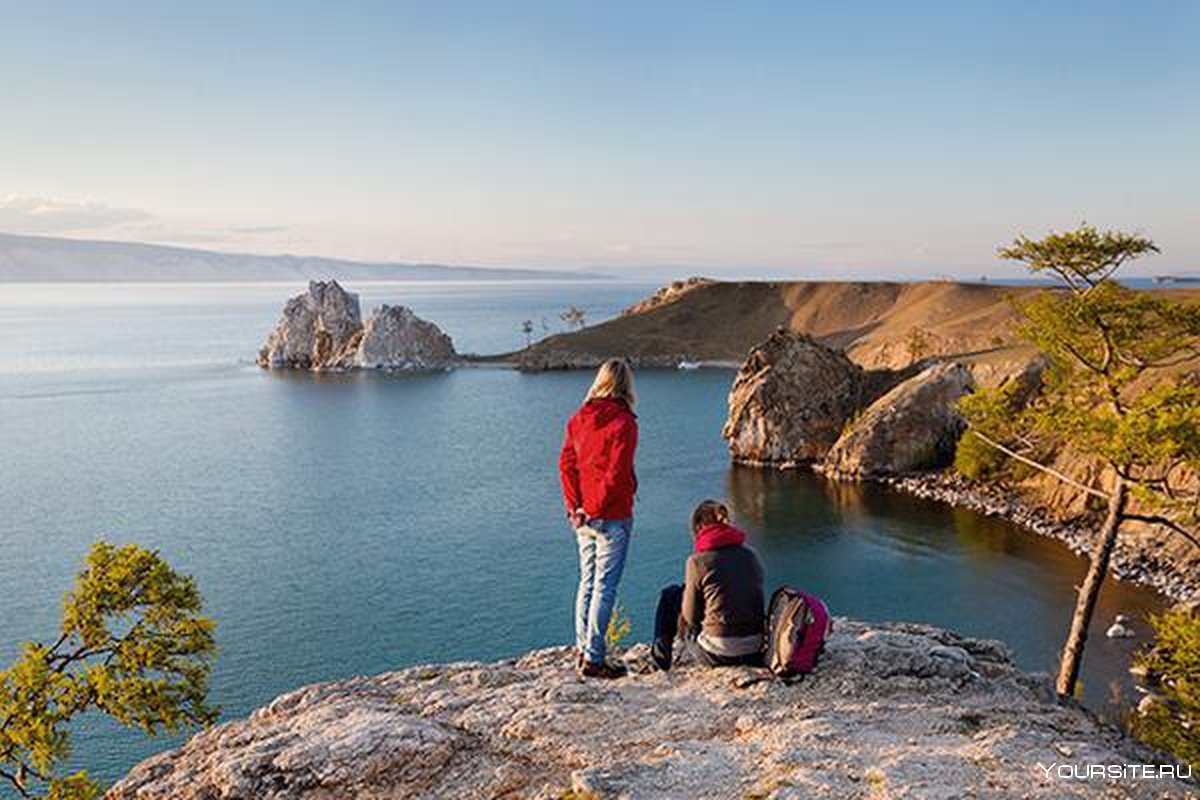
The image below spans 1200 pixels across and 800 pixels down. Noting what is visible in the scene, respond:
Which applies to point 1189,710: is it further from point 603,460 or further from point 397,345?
point 397,345

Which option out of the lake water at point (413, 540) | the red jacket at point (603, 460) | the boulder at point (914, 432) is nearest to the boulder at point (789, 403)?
the lake water at point (413, 540)

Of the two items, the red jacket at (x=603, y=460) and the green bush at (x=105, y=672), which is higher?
the red jacket at (x=603, y=460)

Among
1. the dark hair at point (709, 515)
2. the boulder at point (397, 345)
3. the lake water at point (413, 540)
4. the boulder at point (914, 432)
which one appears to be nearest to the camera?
the dark hair at point (709, 515)

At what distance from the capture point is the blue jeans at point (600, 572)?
12609 mm

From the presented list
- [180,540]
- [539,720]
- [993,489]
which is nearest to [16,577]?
[180,540]

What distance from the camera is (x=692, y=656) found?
13.1m

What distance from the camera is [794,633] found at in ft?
39.0

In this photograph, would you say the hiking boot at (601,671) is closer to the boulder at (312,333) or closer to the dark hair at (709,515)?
the dark hair at (709,515)

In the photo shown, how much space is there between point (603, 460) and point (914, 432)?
226ft

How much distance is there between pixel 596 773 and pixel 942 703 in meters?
5.26

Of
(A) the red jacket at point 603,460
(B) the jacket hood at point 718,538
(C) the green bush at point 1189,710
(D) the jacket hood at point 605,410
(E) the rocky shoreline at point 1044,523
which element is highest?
(D) the jacket hood at point 605,410

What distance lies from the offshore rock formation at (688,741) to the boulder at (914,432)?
213ft

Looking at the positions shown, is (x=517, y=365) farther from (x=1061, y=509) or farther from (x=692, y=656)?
(x=692, y=656)

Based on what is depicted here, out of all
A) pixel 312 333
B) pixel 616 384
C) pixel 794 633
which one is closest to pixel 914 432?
pixel 794 633
